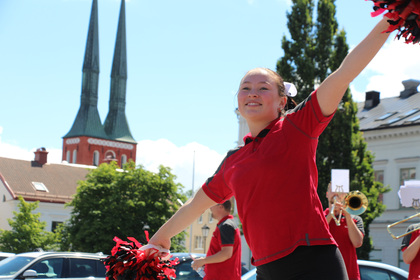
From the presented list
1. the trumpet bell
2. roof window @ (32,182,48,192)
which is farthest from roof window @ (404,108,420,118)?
the trumpet bell

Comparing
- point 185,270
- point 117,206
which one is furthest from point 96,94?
point 185,270

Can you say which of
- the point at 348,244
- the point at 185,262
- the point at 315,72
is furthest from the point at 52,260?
the point at 315,72

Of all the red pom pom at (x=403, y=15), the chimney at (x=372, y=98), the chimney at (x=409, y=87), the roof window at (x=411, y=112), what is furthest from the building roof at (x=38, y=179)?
the red pom pom at (x=403, y=15)

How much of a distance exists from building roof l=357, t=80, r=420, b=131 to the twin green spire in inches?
3456

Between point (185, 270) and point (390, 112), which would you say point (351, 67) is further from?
point (390, 112)

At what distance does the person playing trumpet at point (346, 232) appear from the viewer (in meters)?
6.62

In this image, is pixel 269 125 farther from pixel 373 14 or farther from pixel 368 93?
pixel 368 93

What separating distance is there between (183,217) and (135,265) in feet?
1.22

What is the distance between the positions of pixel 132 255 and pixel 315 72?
33749mm

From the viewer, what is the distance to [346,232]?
6.84 meters

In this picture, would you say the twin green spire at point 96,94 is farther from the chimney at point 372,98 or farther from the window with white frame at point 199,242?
the chimney at point 372,98

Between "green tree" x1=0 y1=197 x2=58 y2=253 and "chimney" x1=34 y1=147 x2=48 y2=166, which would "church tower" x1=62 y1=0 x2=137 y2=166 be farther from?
"green tree" x1=0 y1=197 x2=58 y2=253

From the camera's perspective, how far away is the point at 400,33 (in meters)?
2.62

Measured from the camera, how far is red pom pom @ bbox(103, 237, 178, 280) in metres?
3.75
